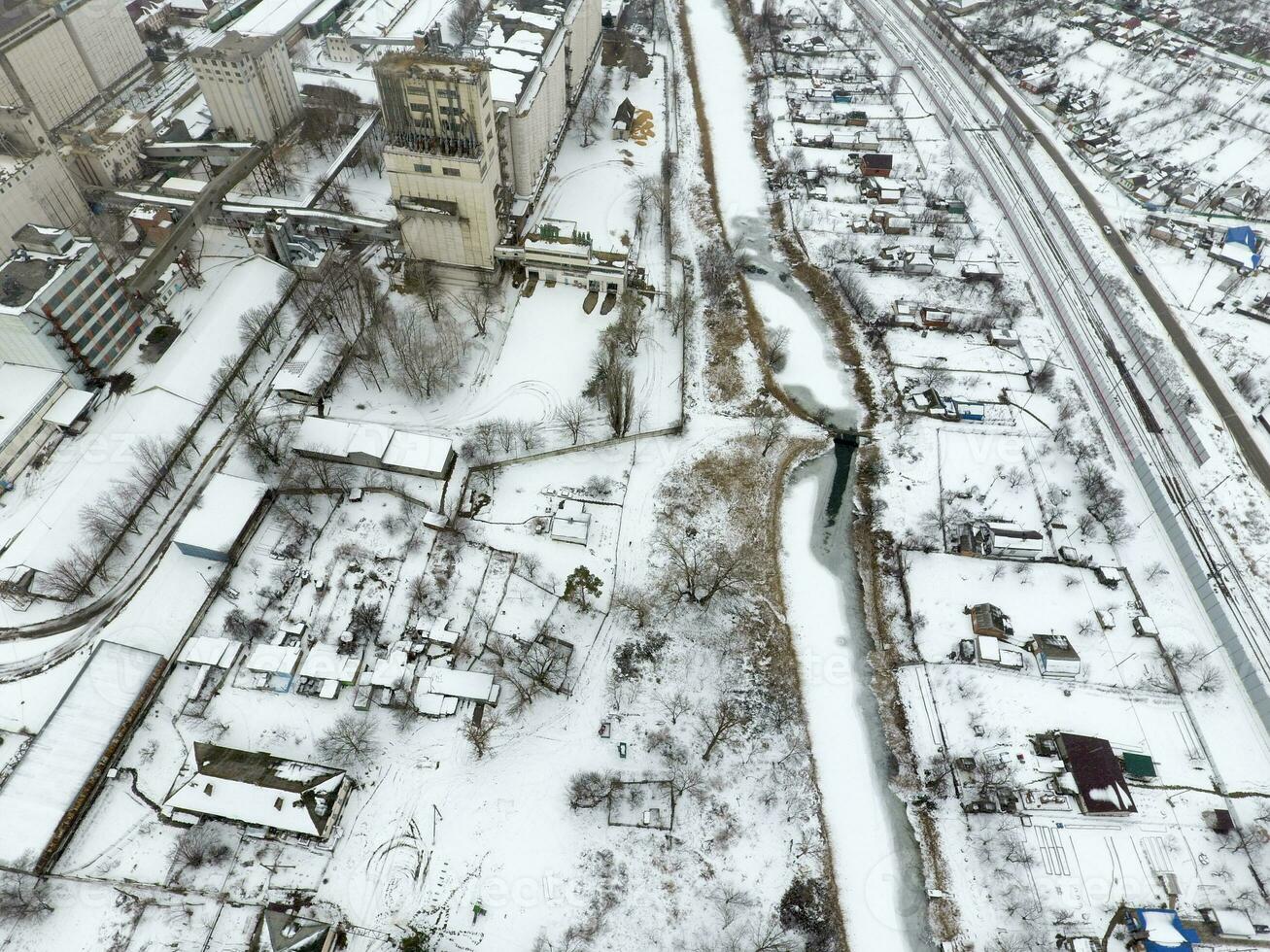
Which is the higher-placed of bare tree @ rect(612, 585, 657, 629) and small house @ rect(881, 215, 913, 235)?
small house @ rect(881, 215, 913, 235)

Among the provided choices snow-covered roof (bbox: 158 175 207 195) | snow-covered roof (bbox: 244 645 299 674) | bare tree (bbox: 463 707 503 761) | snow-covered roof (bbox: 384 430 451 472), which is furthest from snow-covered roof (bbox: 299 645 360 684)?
snow-covered roof (bbox: 158 175 207 195)

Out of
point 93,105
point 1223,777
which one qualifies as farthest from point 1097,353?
point 93,105

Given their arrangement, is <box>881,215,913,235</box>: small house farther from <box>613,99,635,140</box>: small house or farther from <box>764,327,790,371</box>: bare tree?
<box>613,99,635,140</box>: small house

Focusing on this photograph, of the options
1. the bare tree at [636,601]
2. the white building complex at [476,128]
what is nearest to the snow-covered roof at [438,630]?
the bare tree at [636,601]

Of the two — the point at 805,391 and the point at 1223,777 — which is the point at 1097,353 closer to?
the point at 805,391

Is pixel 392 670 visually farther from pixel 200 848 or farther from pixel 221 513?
pixel 221 513

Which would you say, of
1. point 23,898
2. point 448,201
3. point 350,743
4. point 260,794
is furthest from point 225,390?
point 23,898
